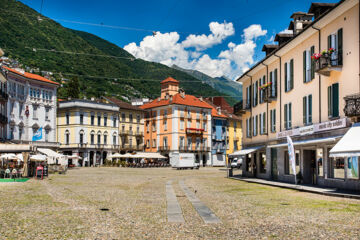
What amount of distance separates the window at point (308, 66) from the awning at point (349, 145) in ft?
22.0

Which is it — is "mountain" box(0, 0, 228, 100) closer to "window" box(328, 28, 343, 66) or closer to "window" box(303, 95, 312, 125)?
"window" box(303, 95, 312, 125)

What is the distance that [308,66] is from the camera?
26.3 meters

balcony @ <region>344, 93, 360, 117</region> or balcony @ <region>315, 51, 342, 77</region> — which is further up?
balcony @ <region>315, 51, 342, 77</region>

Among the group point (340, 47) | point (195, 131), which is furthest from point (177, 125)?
point (340, 47)

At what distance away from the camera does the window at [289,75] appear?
2908cm

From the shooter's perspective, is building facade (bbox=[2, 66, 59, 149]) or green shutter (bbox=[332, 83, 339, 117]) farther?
building facade (bbox=[2, 66, 59, 149])

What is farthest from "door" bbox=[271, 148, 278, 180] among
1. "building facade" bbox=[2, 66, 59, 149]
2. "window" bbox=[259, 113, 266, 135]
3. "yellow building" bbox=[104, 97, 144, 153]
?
"yellow building" bbox=[104, 97, 144, 153]

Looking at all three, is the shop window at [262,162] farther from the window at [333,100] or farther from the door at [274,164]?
the window at [333,100]

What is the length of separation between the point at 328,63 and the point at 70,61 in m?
118

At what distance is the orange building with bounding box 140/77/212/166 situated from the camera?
86625 mm

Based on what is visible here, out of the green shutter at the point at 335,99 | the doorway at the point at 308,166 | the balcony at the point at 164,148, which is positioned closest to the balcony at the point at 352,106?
the green shutter at the point at 335,99

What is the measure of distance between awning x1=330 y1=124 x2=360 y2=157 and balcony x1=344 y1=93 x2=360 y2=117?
62 cm

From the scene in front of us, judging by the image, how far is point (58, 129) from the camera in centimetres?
8262

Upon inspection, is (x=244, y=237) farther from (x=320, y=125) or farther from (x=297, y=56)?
(x=297, y=56)
